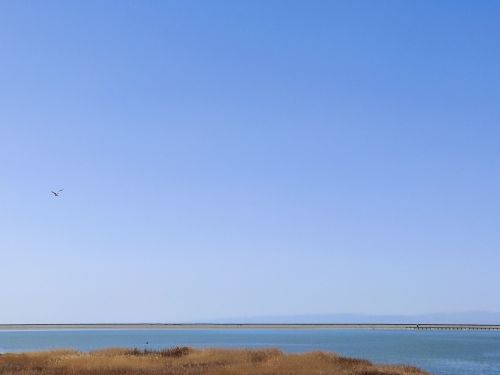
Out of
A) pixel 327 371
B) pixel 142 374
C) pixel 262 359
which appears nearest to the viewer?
pixel 142 374

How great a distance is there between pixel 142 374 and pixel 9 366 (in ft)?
38.4

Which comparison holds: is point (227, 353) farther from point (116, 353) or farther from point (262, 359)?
point (116, 353)

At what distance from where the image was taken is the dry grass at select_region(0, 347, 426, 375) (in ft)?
115

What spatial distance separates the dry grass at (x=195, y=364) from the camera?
35062 millimetres

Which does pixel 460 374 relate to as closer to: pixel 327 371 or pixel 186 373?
pixel 327 371

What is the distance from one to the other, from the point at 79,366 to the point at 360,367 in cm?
1721

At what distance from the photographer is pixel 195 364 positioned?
40375 millimetres

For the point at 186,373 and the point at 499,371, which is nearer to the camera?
the point at 186,373

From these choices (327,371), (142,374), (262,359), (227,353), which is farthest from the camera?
(227,353)

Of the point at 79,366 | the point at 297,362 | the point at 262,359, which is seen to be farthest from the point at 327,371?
the point at 79,366

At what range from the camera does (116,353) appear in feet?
152

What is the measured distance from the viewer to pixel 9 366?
132 ft

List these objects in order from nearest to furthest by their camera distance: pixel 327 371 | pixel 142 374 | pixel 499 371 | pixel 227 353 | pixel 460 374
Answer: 1. pixel 142 374
2. pixel 327 371
3. pixel 227 353
4. pixel 460 374
5. pixel 499 371

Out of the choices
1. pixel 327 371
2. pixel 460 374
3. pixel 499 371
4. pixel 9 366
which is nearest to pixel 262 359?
pixel 327 371
